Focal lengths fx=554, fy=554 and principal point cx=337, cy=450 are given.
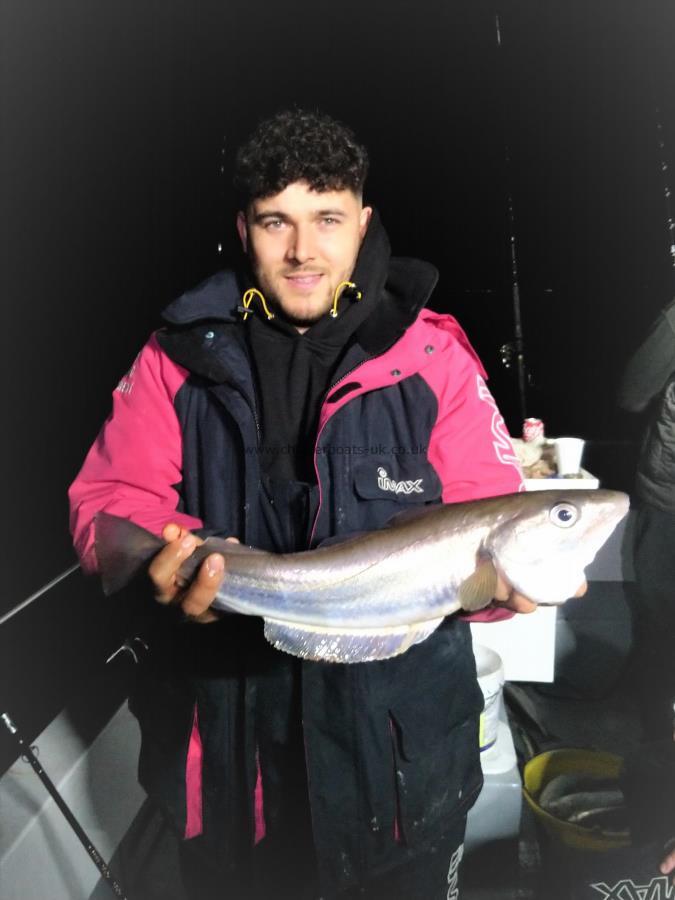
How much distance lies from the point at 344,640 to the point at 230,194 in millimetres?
2822

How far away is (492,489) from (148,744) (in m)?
0.92

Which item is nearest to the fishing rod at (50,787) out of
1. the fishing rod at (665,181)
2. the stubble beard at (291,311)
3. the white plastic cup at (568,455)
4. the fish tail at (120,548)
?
the fish tail at (120,548)

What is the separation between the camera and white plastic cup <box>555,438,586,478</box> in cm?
221

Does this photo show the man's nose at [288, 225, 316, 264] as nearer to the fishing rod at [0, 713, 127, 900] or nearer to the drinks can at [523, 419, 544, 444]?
the fishing rod at [0, 713, 127, 900]

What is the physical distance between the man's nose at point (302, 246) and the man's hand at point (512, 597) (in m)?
0.71

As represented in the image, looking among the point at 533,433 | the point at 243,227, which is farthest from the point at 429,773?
the point at 533,433

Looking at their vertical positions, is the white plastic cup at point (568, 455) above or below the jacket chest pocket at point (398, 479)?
below

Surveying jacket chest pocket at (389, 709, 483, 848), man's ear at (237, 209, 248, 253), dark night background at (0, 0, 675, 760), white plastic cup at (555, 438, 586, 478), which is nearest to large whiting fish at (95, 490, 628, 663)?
jacket chest pocket at (389, 709, 483, 848)

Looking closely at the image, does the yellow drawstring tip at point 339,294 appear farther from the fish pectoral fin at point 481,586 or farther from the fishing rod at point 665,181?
the fishing rod at point 665,181

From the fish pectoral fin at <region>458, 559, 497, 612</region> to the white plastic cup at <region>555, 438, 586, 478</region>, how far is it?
56.4 inches

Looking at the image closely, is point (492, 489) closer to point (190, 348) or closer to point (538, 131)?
point (190, 348)

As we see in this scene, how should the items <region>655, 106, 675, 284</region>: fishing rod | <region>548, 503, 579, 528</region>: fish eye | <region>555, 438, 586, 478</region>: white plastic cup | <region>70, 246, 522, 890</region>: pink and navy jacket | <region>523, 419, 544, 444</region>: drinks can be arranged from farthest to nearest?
1. <region>655, 106, 675, 284</region>: fishing rod
2. <region>523, 419, 544, 444</region>: drinks can
3. <region>555, 438, 586, 478</region>: white plastic cup
4. <region>70, 246, 522, 890</region>: pink and navy jacket
5. <region>548, 503, 579, 528</region>: fish eye

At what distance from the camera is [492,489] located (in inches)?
43.0

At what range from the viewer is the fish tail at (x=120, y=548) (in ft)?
3.19
